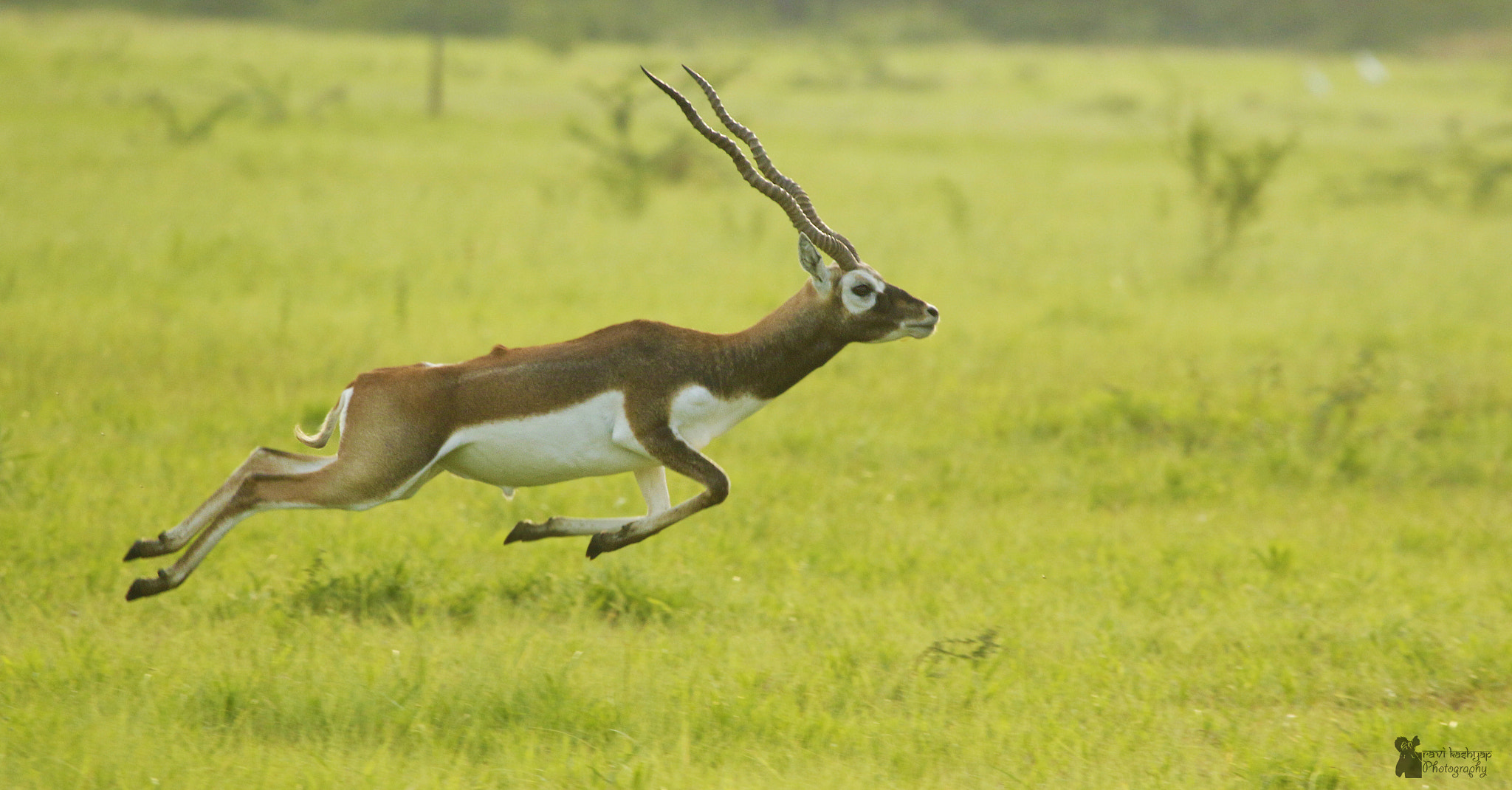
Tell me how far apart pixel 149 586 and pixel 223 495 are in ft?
1.15

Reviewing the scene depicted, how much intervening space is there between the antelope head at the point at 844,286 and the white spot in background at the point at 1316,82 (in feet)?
119

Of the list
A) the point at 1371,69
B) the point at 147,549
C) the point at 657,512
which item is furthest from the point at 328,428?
the point at 1371,69

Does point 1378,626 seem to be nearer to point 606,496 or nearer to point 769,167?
point 769,167

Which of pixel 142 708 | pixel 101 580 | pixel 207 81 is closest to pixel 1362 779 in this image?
pixel 142 708

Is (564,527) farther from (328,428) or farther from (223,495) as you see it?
(223,495)

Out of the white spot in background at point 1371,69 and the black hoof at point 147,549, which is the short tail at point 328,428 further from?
the white spot in background at point 1371,69

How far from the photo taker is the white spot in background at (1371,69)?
4472 centimetres

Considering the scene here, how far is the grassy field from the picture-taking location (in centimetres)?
481

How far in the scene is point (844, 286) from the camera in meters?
4.96

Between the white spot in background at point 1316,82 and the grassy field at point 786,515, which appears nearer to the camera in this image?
the grassy field at point 786,515

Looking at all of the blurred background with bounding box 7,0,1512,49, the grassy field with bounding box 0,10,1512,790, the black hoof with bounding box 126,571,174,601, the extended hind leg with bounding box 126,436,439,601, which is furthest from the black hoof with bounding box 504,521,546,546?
the blurred background with bounding box 7,0,1512,49

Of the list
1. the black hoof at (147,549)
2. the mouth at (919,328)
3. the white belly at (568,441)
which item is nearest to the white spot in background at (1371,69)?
the mouth at (919,328)

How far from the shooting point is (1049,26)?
61031 mm

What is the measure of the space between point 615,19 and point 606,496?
42183 mm
